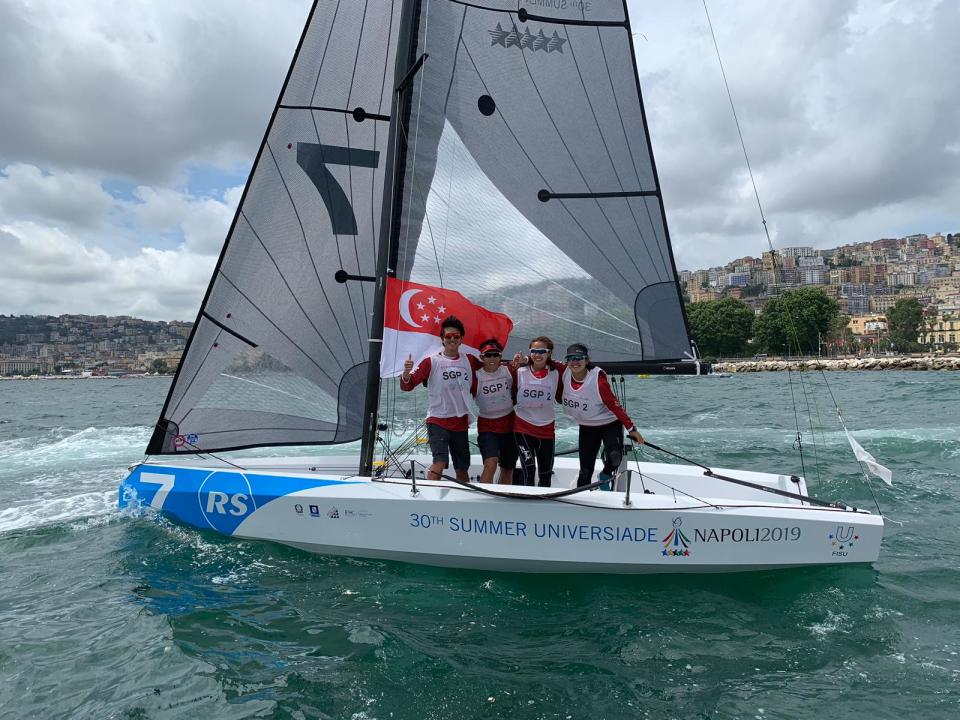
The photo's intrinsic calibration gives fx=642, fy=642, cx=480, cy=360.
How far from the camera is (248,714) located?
2.74 metres

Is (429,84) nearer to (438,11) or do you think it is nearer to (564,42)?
(438,11)

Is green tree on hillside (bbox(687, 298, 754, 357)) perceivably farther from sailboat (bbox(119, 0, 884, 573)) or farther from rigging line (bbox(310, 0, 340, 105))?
rigging line (bbox(310, 0, 340, 105))

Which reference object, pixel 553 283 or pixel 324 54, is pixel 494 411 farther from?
pixel 324 54

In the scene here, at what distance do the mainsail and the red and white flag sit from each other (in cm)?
10

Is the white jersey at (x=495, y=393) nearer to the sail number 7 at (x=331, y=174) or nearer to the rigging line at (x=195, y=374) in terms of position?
the sail number 7 at (x=331, y=174)

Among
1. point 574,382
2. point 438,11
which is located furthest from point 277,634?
point 438,11

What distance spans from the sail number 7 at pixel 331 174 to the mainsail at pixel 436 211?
0.04 feet

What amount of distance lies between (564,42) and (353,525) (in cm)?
388

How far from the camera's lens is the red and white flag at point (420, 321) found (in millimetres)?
4781

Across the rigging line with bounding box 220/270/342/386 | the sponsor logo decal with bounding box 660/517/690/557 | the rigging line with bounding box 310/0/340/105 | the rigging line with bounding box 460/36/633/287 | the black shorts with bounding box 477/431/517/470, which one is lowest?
the sponsor logo decal with bounding box 660/517/690/557

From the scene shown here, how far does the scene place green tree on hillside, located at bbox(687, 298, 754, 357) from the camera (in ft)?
205

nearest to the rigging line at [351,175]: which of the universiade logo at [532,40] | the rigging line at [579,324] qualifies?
the universiade logo at [532,40]

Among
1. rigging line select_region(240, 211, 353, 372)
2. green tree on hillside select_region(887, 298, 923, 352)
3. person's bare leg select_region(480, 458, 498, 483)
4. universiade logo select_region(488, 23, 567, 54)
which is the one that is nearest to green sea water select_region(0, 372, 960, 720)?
person's bare leg select_region(480, 458, 498, 483)

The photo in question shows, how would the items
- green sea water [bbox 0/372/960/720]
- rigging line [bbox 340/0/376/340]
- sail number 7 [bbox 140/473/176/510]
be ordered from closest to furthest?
1. green sea water [bbox 0/372/960/720]
2. sail number 7 [bbox 140/473/176/510]
3. rigging line [bbox 340/0/376/340]
